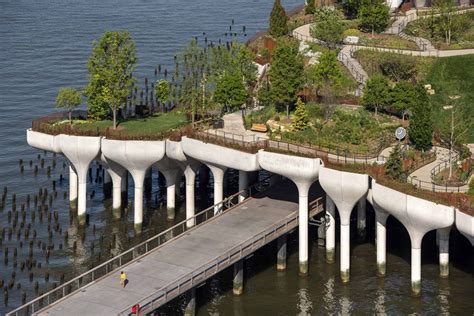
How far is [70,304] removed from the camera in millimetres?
94625

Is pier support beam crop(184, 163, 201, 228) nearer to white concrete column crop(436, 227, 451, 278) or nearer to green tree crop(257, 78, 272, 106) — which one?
green tree crop(257, 78, 272, 106)

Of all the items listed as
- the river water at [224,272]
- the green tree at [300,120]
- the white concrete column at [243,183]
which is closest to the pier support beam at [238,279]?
the river water at [224,272]

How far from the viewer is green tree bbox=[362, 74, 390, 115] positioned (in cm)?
Answer: 12756

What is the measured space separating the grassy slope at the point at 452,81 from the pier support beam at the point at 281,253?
27.8 metres

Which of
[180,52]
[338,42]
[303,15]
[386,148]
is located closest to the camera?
[386,148]

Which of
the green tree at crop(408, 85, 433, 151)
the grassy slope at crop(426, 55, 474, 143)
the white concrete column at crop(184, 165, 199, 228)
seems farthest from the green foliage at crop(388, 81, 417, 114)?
the white concrete column at crop(184, 165, 199, 228)

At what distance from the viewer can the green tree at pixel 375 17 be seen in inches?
6176

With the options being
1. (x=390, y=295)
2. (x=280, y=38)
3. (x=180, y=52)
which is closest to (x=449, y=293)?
(x=390, y=295)

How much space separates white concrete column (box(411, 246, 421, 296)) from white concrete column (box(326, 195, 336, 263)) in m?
10.1

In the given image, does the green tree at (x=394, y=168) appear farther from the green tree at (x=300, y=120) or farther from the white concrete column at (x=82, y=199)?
the white concrete column at (x=82, y=199)

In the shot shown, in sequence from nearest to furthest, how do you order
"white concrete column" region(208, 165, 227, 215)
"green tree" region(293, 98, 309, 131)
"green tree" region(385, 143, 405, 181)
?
"green tree" region(385, 143, 405, 181) < "white concrete column" region(208, 165, 227, 215) < "green tree" region(293, 98, 309, 131)

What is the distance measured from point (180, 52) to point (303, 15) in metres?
28.5

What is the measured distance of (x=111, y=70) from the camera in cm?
12850

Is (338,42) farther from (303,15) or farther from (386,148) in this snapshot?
(386,148)
